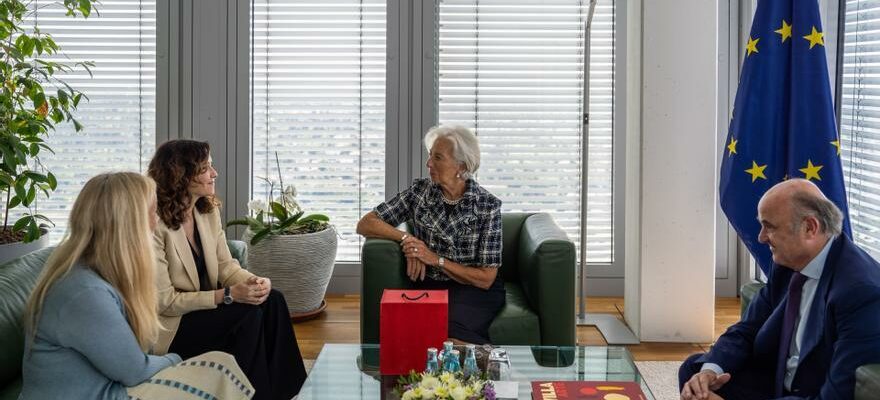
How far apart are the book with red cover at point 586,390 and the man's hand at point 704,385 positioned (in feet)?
0.52

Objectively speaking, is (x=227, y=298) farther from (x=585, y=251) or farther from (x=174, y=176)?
(x=585, y=251)

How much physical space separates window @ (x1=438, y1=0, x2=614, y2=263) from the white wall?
882 millimetres

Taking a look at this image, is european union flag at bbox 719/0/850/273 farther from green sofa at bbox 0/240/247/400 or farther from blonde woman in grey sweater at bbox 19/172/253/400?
green sofa at bbox 0/240/247/400

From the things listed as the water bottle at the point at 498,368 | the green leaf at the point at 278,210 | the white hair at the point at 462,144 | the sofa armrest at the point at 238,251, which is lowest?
the water bottle at the point at 498,368

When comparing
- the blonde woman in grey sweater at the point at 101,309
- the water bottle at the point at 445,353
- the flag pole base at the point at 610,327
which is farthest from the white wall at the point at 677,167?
the blonde woman in grey sweater at the point at 101,309

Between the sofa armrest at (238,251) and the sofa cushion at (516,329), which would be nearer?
the sofa cushion at (516,329)

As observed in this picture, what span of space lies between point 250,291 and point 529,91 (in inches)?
101

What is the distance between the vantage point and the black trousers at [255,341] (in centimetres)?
303

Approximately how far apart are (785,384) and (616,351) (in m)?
0.60

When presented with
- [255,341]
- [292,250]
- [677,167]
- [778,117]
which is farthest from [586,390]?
[292,250]

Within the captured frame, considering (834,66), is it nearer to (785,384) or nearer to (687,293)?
(687,293)

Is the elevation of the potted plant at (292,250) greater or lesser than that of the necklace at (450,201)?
lesser

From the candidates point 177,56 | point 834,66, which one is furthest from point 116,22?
point 834,66

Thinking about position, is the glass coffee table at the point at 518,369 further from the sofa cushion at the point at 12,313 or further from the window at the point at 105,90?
the window at the point at 105,90
